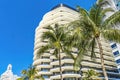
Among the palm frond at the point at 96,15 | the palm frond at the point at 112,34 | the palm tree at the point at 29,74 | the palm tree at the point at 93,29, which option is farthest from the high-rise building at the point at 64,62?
the palm frond at the point at 112,34

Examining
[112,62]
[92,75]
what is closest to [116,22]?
[92,75]

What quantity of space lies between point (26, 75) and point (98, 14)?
27.7 metres

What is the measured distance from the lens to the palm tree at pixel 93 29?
21.7 m

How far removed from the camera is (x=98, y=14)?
22938 mm

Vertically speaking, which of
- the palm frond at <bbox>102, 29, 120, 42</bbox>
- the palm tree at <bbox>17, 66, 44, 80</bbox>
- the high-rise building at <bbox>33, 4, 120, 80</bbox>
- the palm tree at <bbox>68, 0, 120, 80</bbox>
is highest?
the high-rise building at <bbox>33, 4, 120, 80</bbox>

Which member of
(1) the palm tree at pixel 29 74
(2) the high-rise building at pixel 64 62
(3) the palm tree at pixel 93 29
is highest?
(2) the high-rise building at pixel 64 62

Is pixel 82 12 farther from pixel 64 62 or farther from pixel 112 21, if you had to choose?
pixel 64 62

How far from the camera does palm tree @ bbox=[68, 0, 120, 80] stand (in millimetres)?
21688

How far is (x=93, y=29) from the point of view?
22.2m

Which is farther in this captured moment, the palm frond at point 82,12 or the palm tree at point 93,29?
the palm frond at point 82,12

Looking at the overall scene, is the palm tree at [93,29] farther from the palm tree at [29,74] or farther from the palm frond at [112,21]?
the palm tree at [29,74]

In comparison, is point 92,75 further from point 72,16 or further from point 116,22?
point 72,16

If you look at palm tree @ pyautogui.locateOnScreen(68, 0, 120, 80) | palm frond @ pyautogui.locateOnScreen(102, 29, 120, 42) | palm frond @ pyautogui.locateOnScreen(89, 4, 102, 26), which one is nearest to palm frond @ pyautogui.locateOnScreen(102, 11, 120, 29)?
palm tree @ pyautogui.locateOnScreen(68, 0, 120, 80)

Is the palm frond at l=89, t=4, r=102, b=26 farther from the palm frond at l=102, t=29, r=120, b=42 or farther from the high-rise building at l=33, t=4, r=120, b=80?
the high-rise building at l=33, t=4, r=120, b=80
